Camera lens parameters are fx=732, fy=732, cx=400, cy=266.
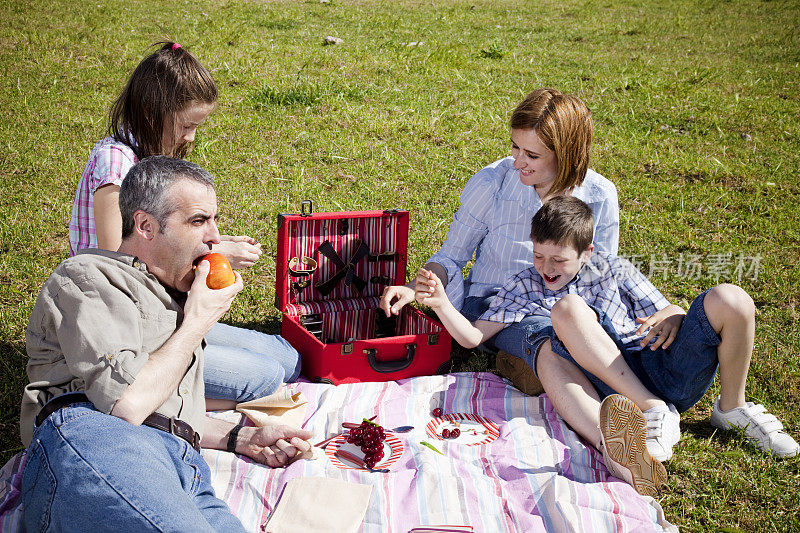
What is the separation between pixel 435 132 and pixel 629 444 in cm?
545

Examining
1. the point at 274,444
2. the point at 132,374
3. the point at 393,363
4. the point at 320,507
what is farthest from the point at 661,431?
the point at 132,374

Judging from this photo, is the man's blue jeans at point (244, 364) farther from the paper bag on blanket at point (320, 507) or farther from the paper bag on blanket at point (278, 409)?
the paper bag on blanket at point (320, 507)

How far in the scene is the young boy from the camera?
11.3 ft

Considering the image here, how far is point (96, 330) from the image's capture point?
261 cm

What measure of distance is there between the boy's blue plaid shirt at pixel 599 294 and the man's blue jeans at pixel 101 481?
7.31 ft

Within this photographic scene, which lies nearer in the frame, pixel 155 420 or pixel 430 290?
pixel 155 420

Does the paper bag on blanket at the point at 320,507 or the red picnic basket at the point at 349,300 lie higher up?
the red picnic basket at the point at 349,300

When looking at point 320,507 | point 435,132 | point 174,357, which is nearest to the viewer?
point 174,357

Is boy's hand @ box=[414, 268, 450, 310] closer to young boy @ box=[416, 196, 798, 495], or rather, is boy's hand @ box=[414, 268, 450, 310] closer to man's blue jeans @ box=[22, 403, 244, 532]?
young boy @ box=[416, 196, 798, 495]

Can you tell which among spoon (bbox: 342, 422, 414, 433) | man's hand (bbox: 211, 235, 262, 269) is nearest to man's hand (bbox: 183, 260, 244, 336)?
man's hand (bbox: 211, 235, 262, 269)

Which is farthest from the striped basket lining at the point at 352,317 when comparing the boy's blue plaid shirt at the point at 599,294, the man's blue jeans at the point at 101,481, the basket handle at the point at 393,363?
the man's blue jeans at the point at 101,481

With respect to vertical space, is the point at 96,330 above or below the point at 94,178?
below

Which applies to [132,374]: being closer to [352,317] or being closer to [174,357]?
[174,357]

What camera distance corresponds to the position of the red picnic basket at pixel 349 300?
4246 millimetres
